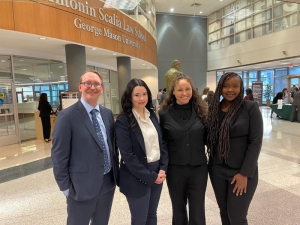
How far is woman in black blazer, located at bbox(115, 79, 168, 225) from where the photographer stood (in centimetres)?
162

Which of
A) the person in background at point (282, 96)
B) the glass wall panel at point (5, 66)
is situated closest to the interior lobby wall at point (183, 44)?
the person in background at point (282, 96)

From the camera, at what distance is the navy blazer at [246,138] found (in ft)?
5.40

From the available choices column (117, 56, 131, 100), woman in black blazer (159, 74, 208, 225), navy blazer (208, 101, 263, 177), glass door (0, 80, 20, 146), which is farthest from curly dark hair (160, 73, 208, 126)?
column (117, 56, 131, 100)

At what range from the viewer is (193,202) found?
6.14 feet

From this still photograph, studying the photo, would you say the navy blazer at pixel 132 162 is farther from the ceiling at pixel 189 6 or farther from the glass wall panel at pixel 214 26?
the glass wall panel at pixel 214 26

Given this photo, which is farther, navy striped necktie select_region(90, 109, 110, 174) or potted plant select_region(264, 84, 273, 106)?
potted plant select_region(264, 84, 273, 106)

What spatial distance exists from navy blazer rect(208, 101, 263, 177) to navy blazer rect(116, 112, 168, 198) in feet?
2.09

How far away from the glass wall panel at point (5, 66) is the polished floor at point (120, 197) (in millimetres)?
3229

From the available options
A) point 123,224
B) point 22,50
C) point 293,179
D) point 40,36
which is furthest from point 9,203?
point 22,50

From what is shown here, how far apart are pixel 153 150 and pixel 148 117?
0.87ft

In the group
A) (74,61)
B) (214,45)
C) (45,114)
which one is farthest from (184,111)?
(214,45)

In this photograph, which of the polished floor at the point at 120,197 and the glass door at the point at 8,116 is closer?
the polished floor at the point at 120,197

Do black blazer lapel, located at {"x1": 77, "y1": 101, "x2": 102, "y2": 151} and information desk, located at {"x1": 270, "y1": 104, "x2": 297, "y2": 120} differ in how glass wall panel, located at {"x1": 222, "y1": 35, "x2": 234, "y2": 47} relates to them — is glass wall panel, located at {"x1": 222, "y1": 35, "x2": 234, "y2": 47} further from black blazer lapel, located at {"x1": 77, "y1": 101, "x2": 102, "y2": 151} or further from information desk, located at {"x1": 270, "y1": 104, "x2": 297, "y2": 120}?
black blazer lapel, located at {"x1": 77, "y1": 101, "x2": 102, "y2": 151}

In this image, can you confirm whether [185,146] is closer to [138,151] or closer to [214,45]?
[138,151]
